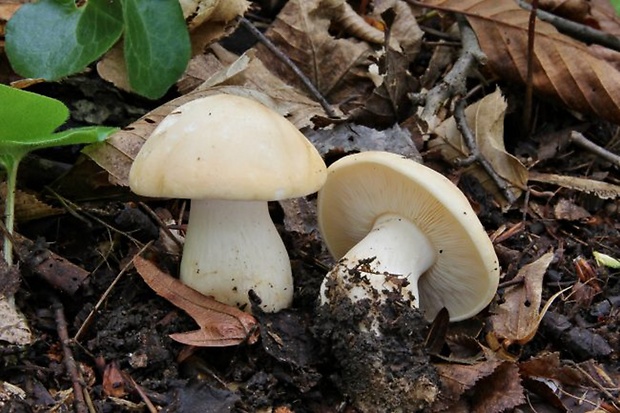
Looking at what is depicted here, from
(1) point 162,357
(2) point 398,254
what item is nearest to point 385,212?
(2) point 398,254

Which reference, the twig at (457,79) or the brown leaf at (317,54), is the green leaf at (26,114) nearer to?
the brown leaf at (317,54)

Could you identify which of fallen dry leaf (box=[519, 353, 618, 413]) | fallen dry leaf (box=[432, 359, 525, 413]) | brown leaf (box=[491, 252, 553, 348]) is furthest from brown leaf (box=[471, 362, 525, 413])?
brown leaf (box=[491, 252, 553, 348])

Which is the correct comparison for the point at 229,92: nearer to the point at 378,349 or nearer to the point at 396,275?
the point at 396,275

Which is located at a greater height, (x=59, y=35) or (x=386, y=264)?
(x=59, y=35)

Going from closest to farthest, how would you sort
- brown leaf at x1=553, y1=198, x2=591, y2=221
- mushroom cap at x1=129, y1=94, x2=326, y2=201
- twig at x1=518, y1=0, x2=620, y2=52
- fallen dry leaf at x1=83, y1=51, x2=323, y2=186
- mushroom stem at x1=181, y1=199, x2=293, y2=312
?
mushroom cap at x1=129, y1=94, x2=326, y2=201, mushroom stem at x1=181, y1=199, x2=293, y2=312, fallen dry leaf at x1=83, y1=51, x2=323, y2=186, brown leaf at x1=553, y1=198, x2=591, y2=221, twig at x1=518, y1=0, x2=620, y2=52

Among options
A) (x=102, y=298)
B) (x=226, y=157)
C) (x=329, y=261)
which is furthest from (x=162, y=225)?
(x=226, y=157)

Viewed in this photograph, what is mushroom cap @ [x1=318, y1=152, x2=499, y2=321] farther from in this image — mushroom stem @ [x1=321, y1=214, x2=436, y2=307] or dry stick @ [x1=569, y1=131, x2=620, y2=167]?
dry stick @ [x1=569, y1=131, x2=620, y2=167]

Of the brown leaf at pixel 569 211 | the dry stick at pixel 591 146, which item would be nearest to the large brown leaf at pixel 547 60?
the dry stick at pixel 591 146
